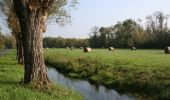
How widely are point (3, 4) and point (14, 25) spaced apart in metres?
3.72

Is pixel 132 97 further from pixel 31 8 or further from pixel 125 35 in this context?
pixel 125 35

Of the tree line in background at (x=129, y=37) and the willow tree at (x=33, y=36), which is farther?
the tree line in background at (x=129, y=37)

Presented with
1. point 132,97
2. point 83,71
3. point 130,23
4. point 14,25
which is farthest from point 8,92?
point 130,23

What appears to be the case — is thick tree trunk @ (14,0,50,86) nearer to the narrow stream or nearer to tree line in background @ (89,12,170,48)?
the narrow stream

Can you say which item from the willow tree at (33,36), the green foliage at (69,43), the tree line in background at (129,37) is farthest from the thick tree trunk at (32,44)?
the green foliage at (69,43)

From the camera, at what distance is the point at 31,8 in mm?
18094

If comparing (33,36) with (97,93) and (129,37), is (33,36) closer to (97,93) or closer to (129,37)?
(97,93)

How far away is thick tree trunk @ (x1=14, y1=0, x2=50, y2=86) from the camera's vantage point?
711 inches

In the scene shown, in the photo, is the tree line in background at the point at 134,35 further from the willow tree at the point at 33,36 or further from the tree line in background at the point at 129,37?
the willow tree at the point at 33,36

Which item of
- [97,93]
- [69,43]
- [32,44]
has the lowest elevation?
[97,93]

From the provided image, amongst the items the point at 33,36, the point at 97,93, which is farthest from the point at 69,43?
the point at 33,36

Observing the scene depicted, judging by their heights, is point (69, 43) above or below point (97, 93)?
above

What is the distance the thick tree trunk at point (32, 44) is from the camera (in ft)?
59.3

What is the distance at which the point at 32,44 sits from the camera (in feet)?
59.9
